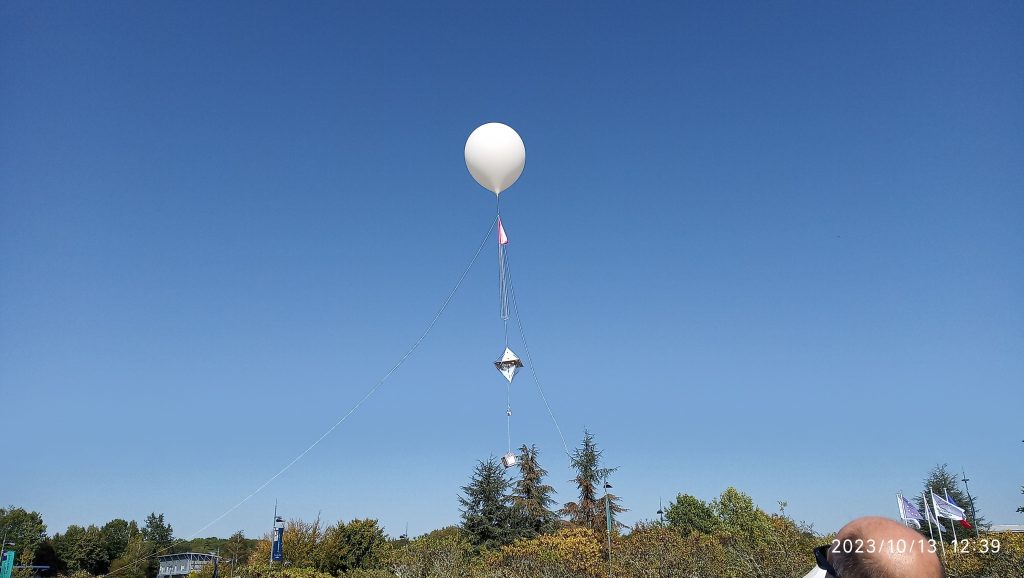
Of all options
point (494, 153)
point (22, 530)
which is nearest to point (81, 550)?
point (22, 530)

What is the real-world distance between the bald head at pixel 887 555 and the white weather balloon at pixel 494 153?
13.3m

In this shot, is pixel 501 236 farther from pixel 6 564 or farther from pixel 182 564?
pixel 182 564

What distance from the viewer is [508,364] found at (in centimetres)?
1512

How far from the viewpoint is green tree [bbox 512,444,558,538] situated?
42.3m

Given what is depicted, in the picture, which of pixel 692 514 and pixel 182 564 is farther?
pixel 182 564

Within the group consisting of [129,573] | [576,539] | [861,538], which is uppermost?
[861,538]

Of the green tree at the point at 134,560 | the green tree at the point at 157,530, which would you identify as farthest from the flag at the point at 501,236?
the green tree at the point at 157,530

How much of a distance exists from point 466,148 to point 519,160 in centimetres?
132

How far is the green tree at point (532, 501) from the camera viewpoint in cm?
4234

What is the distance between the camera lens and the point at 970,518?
5519cm

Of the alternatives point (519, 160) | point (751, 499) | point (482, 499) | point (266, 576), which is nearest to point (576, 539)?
point (482, 499)

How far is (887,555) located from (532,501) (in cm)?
4536

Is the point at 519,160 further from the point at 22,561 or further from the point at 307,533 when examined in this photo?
the point at 22,561

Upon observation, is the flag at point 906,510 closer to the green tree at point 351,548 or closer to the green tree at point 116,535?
the green tree at point 351,548
